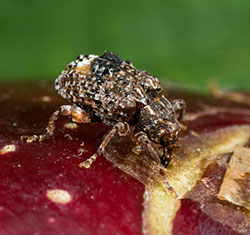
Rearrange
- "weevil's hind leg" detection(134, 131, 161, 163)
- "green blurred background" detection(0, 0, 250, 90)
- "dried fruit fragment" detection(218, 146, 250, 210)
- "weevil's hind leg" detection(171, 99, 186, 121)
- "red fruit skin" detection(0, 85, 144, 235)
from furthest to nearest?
"green blurred background" detection(0, 0, 250, 90) < "weevil's hind leg" detection(171, 99, 186, 121) < "weevil's hind leg" detection(134, 131, 161, 163) < "dried fruit fragment" detection(218, 146, 250, 210) < "red fruit skin" detection(0, 85, 144, 235)

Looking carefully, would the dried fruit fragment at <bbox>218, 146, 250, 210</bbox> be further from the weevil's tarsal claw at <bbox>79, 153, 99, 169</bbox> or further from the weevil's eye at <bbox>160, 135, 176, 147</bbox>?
the weevil's tarsal claw at <bbox>79, 153, 99, 169</bbox>

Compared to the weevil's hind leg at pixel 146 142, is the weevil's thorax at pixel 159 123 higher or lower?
higher

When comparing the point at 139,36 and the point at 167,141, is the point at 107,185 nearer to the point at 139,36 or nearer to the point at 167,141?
the point at 167,141

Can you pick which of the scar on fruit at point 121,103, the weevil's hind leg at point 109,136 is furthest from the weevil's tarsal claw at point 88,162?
the scar on fruit at point 121,103

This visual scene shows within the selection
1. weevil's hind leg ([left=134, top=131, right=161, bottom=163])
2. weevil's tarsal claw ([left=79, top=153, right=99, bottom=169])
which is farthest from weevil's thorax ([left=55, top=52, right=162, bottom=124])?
weevil's tarsal claw ([left=79, top=153, right=99, bottom=169])

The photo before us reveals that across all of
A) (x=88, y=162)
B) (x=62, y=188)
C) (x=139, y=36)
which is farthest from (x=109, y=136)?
(x=139, y=36)

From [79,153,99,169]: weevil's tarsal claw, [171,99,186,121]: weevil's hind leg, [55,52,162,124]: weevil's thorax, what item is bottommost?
[79,153,99,169]: weevil's tarsal claw

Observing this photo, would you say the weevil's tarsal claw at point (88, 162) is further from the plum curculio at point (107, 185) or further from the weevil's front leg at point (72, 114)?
the weevil's front leg at point (72, 114)

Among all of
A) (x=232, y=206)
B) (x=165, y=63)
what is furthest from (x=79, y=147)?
(x=165, y=63)
